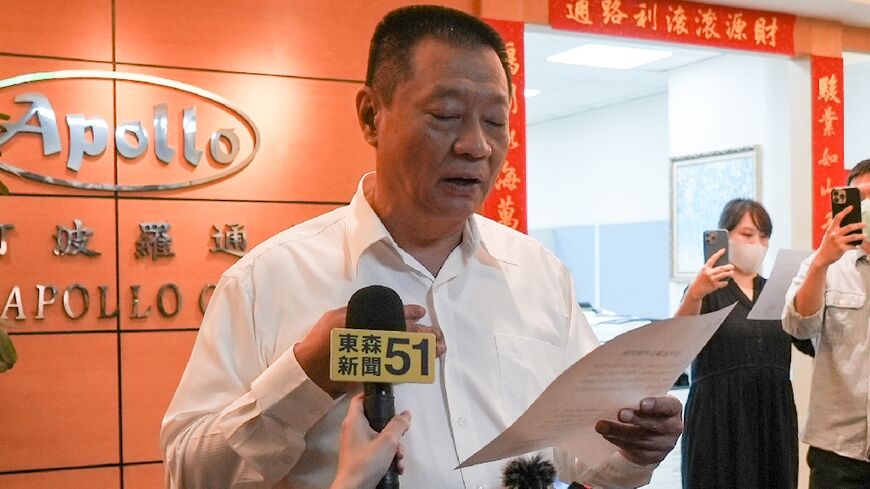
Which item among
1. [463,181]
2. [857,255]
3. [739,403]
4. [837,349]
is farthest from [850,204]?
[463,181]

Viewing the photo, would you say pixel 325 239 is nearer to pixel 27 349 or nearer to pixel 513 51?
pixel 27 349

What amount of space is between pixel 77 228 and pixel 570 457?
7.67 feet

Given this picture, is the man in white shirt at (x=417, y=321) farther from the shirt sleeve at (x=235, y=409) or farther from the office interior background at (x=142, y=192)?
the office interior background at (x=142, y=192)

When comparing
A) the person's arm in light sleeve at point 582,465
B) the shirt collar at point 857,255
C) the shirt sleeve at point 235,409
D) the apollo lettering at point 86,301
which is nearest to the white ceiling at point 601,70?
the shirt collar at point 857,255

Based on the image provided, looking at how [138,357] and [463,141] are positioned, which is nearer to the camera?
[463,141]

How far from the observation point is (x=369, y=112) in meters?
1.19

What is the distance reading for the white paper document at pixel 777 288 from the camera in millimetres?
3076

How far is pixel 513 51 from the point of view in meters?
3.71

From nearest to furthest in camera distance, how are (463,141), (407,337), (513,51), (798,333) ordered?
1. (407,337)
2. (463,141)
3. (798,333)
4. (513,51)

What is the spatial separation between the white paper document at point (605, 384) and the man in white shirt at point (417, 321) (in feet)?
0.15

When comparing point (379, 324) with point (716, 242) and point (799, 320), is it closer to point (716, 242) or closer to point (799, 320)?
point (799, 320)

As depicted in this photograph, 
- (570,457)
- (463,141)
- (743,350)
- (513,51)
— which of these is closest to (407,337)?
(463,141)

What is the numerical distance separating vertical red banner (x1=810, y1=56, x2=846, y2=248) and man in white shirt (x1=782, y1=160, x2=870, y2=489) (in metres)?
1.80

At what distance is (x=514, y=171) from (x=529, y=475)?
278cm
